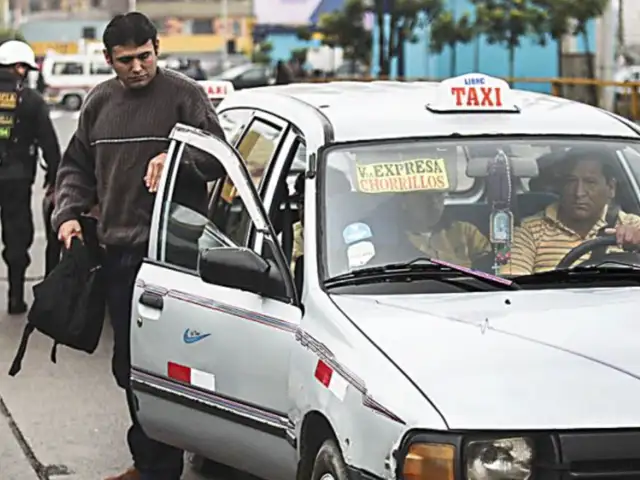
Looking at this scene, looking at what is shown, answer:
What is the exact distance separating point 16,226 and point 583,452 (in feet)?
25.1

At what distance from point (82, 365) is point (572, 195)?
4574 millimetres

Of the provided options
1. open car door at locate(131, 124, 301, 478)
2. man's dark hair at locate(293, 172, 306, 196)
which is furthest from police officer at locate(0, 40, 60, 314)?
man's dark hair at locate(293, 172, 306, 196)

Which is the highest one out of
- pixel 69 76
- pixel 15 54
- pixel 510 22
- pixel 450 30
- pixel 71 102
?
pixel 15 54

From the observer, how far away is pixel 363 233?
4789 mm

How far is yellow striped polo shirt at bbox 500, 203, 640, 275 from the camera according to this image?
484cm

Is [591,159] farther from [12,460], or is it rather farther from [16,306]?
[16,306]

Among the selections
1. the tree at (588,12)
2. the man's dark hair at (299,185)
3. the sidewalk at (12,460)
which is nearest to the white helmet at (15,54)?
the sidewalk at (12,460)

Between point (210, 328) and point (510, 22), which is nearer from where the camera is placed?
point (210, 328)

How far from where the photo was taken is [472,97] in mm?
5273

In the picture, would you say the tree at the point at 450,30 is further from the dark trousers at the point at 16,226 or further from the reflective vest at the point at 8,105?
the reflective vest at the point at 8,105

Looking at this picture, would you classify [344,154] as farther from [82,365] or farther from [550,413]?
[82,365]

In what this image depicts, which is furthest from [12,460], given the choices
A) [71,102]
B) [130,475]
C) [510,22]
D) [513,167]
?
[71,102]

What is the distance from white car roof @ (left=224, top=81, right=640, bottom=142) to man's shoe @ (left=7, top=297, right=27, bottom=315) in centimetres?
529

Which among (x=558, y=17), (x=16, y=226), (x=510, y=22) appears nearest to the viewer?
(x=16, y=226)
